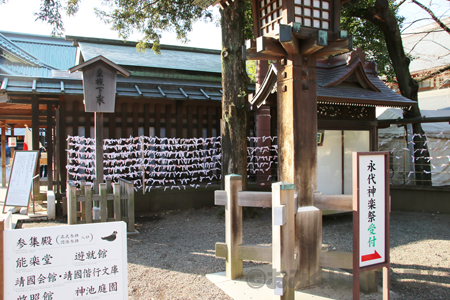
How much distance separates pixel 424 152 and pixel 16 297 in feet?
36.6

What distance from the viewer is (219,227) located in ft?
26.3

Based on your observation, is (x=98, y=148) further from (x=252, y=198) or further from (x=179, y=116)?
(x=252, y=198)

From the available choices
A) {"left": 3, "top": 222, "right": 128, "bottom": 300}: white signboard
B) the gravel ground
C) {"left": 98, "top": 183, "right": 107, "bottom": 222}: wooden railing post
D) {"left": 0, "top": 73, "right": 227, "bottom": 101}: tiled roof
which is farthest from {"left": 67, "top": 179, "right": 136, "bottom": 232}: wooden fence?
{"left": 3, "top": 222, "right": 128, "bottom": 300}: white signboard

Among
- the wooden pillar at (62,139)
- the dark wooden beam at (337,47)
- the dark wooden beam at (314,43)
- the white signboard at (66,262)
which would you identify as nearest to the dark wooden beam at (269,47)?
the dark wooden beam at (314,43)

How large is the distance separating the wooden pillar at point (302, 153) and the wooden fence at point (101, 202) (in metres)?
4.13

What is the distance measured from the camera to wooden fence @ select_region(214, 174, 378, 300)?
12.1 feet

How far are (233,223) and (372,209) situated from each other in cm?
175

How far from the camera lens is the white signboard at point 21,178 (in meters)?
8.41

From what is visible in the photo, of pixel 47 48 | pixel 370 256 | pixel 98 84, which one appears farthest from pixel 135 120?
pixel 47 48

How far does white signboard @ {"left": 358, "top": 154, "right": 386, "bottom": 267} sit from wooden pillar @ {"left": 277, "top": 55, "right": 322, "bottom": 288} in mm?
914

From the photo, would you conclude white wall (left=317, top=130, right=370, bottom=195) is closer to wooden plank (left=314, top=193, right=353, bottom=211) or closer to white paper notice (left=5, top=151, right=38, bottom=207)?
wooden plank (left=314, top=193, right=353, bottom=211)

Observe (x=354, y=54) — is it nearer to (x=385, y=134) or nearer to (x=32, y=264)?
(x=385, y=134)

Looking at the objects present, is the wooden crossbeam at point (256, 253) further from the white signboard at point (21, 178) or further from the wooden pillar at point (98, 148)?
the white signboard at point (21, 178)

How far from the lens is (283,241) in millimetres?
3709
